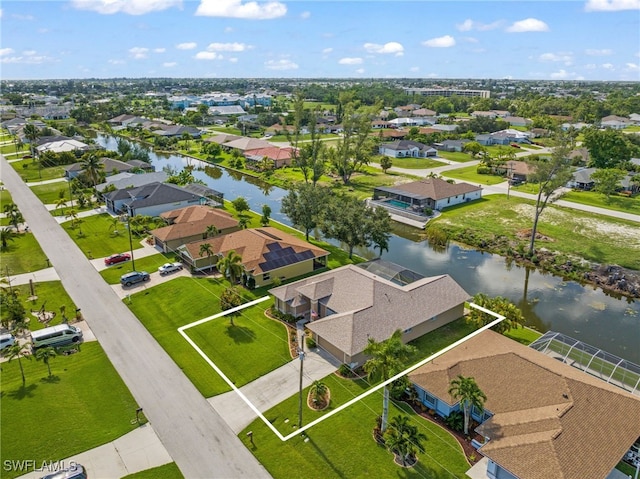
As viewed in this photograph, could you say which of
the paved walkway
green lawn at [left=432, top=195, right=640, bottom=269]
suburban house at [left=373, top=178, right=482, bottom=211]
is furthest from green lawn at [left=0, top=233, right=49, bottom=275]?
green lawn at [left=432, top=195, right=640, bottom=269]

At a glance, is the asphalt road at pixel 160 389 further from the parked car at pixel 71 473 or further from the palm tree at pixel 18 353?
the palm tree at pixel 18 353

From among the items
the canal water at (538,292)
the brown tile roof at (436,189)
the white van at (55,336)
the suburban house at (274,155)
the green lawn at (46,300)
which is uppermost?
the suburban house at (274,155)

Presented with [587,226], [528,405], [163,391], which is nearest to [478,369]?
[528,405]

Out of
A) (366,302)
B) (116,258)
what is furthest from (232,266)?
(116,258)

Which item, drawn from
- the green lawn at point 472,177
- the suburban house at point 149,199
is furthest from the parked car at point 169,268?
the green lawn at point 472,177

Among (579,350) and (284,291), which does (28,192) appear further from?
(579,350)

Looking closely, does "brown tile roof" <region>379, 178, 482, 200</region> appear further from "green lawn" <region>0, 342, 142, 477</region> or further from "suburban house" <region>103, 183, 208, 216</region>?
"green lawn" <region>0, 342, 142, 477</region>

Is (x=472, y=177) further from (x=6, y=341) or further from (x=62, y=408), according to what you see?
(x=62, y=408)
